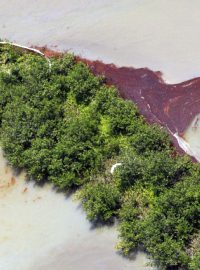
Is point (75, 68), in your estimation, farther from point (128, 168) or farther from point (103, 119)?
point (128, 168)

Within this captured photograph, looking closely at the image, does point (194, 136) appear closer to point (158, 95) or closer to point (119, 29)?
point (158, 95)

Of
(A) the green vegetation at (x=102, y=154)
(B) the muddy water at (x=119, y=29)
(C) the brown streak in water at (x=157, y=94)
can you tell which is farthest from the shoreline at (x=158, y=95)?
(A) the green vegetation at (x=102, y=154)

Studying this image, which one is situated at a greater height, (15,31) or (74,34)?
(15,31)

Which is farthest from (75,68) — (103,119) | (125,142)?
(125,142)

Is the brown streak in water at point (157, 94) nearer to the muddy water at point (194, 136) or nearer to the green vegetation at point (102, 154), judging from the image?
the muddy water at point (194, 136)

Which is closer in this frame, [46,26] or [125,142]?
[125,142]

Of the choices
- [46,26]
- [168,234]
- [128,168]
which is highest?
[46,26]

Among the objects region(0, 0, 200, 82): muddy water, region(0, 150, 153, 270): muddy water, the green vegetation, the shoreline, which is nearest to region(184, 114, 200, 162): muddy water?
A: the shoreline

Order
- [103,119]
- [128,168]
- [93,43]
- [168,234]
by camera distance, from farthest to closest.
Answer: [93,43] → [103,119] → [128,168] → [168,234]
